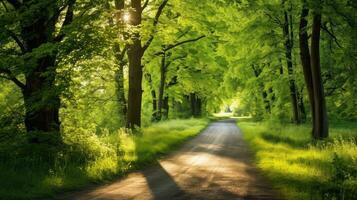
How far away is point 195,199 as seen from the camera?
1027 cm

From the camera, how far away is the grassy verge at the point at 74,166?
10930 mm

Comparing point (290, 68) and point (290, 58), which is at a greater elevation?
point (290, 58)

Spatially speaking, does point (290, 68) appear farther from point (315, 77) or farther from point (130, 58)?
point (130, 58)

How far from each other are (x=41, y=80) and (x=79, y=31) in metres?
2.58

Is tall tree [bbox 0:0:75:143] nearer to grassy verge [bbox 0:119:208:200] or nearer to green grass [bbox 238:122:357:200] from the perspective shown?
grassy verge [bbox 0:119:208:200]

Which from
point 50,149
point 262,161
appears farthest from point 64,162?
point 262,161

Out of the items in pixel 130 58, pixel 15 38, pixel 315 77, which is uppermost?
pixel 130 58

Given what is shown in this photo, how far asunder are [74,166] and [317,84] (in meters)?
13.3

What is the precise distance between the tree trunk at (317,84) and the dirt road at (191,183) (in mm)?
5535

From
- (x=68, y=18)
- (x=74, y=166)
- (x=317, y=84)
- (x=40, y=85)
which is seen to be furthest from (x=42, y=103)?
(x=317, y=84)

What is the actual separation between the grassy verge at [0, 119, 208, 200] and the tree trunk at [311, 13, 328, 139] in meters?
8.46

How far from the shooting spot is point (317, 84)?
21906 millimetres

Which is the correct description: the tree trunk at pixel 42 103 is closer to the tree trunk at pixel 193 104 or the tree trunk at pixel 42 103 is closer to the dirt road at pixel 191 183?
the dirt road at pixel 191 183

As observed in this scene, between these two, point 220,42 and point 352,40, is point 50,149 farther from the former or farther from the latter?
point 220,42
